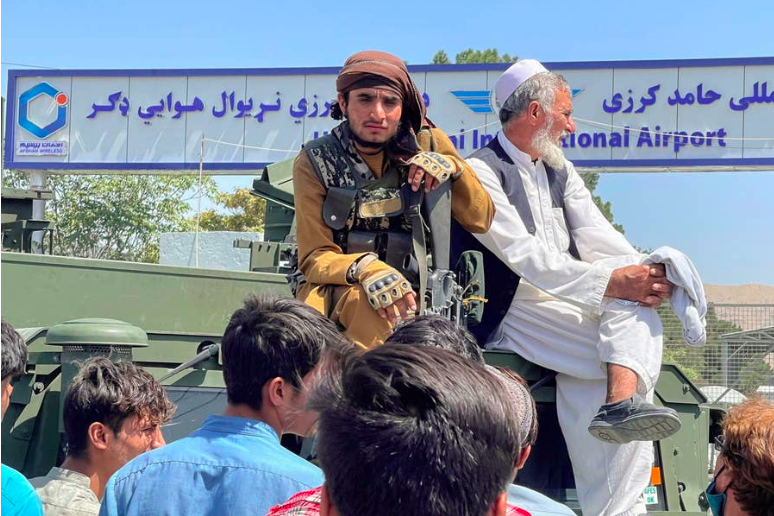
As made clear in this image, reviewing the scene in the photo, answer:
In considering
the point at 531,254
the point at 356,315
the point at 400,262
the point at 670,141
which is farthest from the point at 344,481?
the point at 670,141

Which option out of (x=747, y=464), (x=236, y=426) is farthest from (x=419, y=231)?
(x=747, y=464)

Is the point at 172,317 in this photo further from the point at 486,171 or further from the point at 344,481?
the point at 344,481

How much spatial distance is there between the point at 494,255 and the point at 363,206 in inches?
32.2

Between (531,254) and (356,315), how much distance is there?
3.20 feet

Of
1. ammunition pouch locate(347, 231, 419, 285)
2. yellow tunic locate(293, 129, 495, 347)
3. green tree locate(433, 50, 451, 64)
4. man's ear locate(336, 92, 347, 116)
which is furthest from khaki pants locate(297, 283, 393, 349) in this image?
green tree locate(433, 50, 451, 64)

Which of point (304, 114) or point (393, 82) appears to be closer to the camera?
point (393, 82)

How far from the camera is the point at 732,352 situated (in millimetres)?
12008

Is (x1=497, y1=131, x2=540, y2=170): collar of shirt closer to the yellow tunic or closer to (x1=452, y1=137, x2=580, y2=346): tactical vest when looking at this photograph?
(x1=452, y1=137, x2=580, y2=346): tactical vest

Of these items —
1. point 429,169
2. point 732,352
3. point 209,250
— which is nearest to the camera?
point 429,169

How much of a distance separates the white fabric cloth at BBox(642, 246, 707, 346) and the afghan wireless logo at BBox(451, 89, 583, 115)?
14646 mm

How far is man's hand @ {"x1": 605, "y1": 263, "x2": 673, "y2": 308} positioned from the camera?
14.0 ft

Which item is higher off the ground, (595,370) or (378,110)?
(378,110)

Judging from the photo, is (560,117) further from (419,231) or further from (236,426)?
(236,426)

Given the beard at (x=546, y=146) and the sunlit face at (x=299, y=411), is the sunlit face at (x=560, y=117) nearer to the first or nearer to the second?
the beard at (x=546, y=146)
